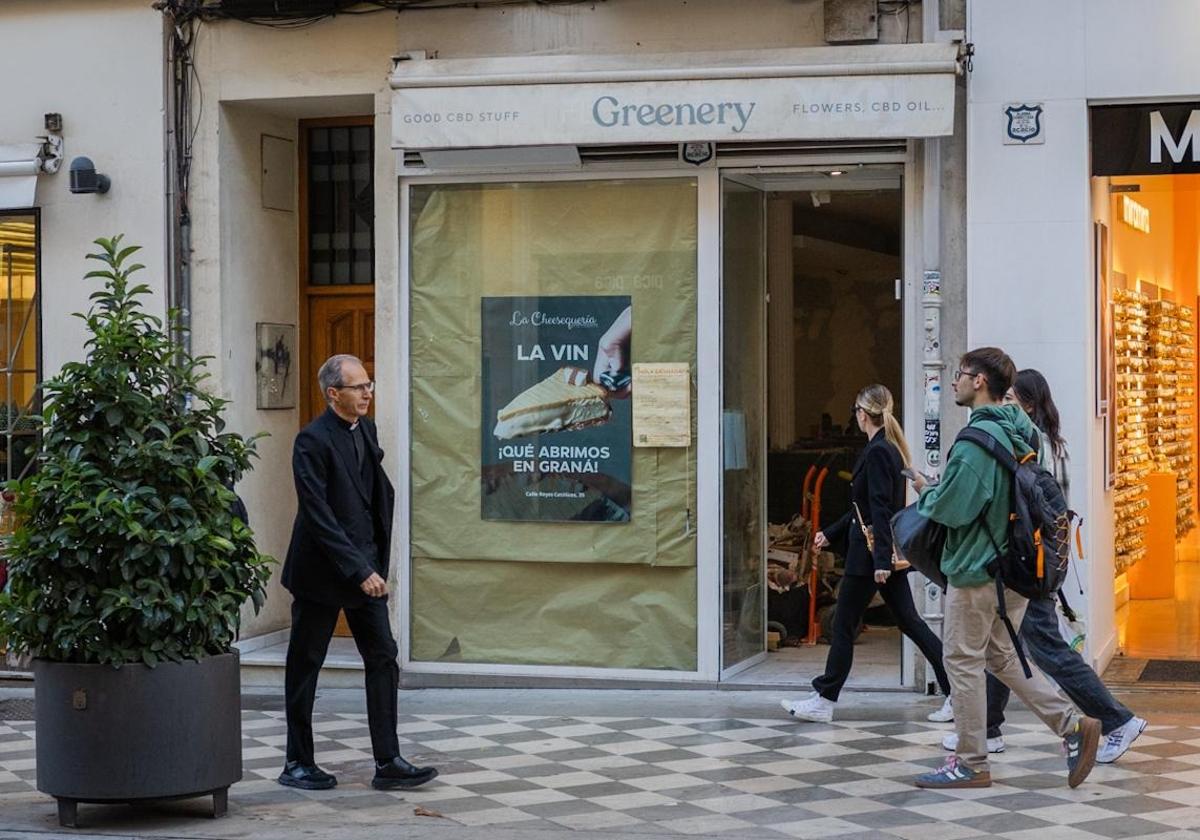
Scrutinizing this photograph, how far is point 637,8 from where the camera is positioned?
1105 centimetres

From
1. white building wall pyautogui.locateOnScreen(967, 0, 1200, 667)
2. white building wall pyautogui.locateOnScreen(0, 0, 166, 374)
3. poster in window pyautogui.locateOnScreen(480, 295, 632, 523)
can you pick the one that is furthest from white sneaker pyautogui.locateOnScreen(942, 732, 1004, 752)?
white building wall pyautogui.locateOnScreen(0, 0, 166, 374)

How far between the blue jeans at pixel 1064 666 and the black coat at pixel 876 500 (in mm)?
1035

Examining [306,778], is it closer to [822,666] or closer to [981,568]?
[981,568]

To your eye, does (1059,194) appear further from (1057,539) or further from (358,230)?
(358,230)

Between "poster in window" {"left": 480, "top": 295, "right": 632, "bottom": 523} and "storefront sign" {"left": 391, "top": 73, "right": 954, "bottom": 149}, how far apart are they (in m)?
1.06

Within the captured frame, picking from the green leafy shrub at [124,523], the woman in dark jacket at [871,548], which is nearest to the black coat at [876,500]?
the woman in dark jacket at [871,548]

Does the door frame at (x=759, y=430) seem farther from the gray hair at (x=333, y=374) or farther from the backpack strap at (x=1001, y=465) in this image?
the gray hair at (x=333, y=374)

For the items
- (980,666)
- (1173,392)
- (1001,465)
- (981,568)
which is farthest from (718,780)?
(1173,392)

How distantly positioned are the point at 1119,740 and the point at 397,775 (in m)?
3.34

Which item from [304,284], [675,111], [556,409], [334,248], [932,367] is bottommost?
[556,409]

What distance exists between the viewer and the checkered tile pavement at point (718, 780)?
773 centimetres

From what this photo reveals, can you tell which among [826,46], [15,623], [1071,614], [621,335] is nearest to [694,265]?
[621,335]

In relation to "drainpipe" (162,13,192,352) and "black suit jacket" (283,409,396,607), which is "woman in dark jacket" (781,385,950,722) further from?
"drainpipe" (162,13,192,352)

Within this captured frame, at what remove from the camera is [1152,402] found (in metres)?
14.5
